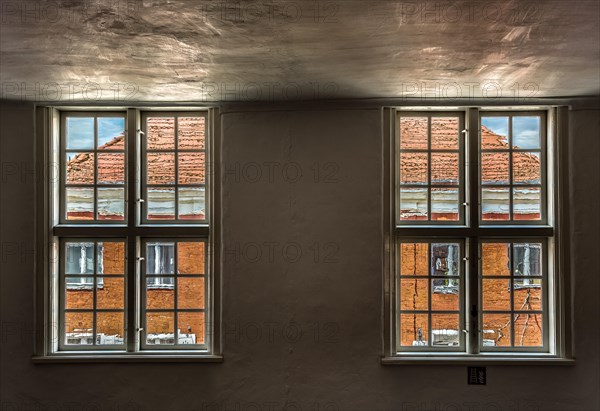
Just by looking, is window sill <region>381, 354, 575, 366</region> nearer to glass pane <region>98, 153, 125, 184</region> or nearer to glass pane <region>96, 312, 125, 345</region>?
glass pane <region>96, 312, 125, 345</region>

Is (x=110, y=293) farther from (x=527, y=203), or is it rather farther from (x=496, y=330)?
(x=527, y=203)

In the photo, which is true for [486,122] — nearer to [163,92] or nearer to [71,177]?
[163,92]

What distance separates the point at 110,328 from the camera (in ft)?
14.0

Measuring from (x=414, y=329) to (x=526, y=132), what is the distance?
6.71 ft

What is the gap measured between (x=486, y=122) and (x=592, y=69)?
1075mm

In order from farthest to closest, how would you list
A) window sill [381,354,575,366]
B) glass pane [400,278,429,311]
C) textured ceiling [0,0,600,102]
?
glass pane [400,278,429,311] < window sill [381,354,575,366] < textured ceiling [0,0,600,102]

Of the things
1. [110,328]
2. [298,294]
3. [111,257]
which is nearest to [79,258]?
[111,257]

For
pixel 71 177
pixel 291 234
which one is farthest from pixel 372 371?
pixel 71 177

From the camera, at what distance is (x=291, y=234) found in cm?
414

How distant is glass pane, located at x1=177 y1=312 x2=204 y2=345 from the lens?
14.0 feet

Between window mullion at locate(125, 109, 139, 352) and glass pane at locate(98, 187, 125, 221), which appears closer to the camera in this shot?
window mullion at locate(125, 109, 139, 352)

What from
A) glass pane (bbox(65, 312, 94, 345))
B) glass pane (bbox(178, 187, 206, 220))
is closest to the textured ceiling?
glass pane (bbox(178, 187, 206, 220))

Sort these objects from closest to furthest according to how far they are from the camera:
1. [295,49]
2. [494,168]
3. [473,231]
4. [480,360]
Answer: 1. [295,49]
2. [480,360]
3. [473,231]
4. [494,168]

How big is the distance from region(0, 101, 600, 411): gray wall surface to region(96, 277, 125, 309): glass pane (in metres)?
0.52
